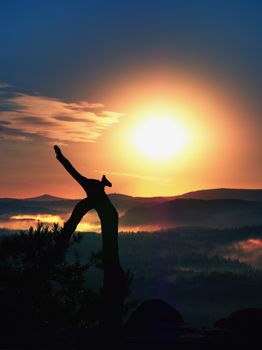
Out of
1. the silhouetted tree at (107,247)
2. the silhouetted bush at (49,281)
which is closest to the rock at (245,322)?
the silhouetted tree at (107,247)

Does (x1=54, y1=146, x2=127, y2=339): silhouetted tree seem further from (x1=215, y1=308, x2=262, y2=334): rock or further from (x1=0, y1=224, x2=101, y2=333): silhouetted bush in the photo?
(x1=0, y1=224, x2=101, y2=333): silhouetted bush

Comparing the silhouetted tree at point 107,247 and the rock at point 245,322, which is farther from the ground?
the silhouetted tree at point 107,247

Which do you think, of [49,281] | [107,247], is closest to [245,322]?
[107,247]

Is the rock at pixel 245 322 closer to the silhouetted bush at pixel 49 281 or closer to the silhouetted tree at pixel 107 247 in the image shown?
the silhouetted tree at pixel 107 247

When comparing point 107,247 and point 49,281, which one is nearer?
point 107,247

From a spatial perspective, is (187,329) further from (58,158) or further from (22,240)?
(22,240)

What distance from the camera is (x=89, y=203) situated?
1705 cm

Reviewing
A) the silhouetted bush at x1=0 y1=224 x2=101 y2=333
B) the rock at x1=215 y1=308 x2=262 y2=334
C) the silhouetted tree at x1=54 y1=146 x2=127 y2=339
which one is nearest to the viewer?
the silhouetted tree at x1=54 y1=146 x2=127 y2=339

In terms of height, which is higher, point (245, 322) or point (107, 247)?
point (107, 247)

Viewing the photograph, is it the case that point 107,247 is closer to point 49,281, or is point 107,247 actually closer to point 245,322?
point 245,322

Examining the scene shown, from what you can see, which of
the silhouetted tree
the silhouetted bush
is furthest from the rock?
the silhouetted bush

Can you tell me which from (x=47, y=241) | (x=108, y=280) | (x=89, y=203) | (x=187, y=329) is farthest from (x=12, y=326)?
(x=47, y=241)

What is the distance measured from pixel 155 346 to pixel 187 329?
3112 millimetres

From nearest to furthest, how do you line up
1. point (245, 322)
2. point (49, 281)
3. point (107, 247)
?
point (107, 247), point (245, 322), point (49, 281)
